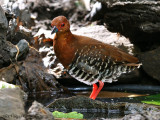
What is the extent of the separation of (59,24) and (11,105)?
2.12 m

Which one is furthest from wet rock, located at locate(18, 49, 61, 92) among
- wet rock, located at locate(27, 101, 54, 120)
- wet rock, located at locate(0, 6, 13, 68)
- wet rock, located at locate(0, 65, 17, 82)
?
wet rock, located at locate(27, 101, 54, 120)

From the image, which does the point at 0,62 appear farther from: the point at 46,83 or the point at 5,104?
the point at 5,104

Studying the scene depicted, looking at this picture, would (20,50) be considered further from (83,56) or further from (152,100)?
(152,100)

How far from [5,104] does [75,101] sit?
1.37m

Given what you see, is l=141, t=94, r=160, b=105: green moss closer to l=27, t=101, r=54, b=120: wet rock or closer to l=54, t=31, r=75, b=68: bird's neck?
l=54, t=31, r=75, b=68: bird's neck

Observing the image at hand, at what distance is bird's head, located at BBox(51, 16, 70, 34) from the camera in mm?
4516

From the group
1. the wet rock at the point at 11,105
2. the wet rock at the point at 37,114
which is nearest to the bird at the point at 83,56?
the wet rock at the point at 11,105

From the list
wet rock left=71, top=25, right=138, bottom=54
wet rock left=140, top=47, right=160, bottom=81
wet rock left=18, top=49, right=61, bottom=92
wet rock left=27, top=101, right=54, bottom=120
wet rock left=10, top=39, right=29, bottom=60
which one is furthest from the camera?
wet rock left=71, top=25, right=138, bottom=54

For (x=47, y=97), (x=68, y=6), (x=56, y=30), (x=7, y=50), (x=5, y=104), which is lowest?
(x=47, y=97)

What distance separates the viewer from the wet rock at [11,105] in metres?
2.56

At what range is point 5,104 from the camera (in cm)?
266

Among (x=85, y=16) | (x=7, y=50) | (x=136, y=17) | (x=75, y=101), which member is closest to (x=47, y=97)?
(x=7, y=50)

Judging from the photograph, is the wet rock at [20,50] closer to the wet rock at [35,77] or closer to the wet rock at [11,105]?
the wet rock at [35,77]

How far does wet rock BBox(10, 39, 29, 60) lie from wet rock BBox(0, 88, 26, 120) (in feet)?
8.48
